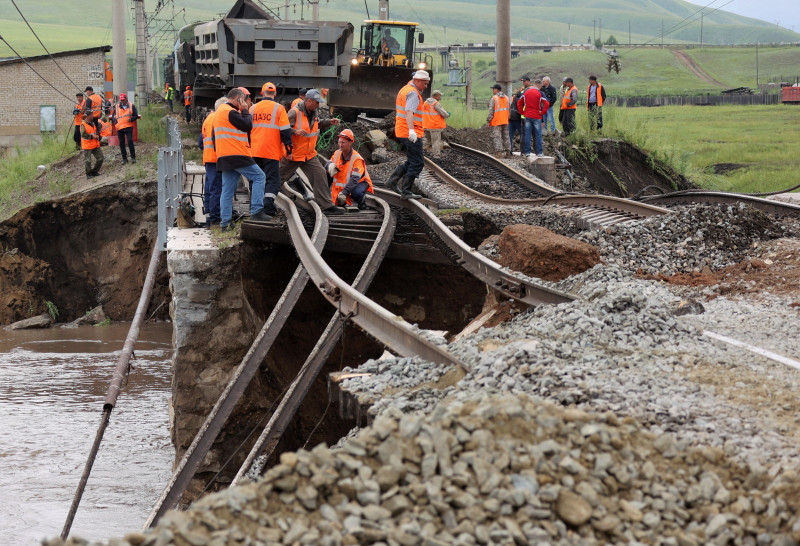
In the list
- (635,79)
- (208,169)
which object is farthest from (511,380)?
(635,79)

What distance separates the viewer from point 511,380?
571 cm

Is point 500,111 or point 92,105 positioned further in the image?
point 500,111

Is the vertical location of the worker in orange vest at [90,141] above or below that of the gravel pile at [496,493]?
Result: above

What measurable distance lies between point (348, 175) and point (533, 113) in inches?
331

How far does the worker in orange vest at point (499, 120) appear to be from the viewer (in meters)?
21.2

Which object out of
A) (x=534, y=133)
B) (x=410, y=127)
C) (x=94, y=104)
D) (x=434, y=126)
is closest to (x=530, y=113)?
(x=534, y=133)

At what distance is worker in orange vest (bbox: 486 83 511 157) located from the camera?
69.7 ft

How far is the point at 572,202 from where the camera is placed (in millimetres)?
13953

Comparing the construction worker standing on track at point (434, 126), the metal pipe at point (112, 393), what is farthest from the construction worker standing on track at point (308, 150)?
the construction worker standing on track at point (434, 126)

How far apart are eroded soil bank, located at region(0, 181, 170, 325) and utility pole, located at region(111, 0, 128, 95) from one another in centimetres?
417

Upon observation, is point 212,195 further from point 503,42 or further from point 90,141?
point 503,42

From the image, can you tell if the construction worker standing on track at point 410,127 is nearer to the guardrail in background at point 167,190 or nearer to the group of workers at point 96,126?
the guardrail in background at point 167,190

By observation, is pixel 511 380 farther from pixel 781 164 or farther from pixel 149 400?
pixel 781 164

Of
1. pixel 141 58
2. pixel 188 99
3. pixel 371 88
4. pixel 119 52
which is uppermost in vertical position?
pixel 141 58
